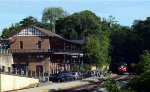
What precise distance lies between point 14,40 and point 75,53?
15866 millimetres

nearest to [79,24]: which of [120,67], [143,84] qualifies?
[120,67]

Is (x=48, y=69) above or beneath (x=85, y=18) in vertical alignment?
beneath

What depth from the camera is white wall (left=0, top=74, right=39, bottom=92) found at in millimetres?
59219

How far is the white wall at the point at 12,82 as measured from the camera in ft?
194

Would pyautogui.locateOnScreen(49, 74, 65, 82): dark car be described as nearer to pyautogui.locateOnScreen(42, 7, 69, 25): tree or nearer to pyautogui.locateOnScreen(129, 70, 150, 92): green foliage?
pyautogui.locateOnScreen(129, 70, 150, 92): green foliage

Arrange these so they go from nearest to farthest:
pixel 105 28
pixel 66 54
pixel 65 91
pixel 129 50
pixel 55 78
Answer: pixel 65 91 → pixel 55 78 → pixel 66 54 → pixel 129 50 → pixel 105 28

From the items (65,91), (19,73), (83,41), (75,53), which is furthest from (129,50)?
(65,91)

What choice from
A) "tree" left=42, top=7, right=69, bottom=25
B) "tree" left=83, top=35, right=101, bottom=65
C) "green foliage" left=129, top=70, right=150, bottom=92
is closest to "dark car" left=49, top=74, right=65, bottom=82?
"tree" left=83, top=35, right=101, bottom=65

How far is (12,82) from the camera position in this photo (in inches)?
2438

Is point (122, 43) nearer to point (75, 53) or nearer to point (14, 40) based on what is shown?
point (75, 53)

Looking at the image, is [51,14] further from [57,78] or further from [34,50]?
[57,78]

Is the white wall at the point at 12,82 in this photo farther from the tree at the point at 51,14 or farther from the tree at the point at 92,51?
the tree at the point at 51,14

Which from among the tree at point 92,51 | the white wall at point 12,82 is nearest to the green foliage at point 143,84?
the white wall at point 12,82

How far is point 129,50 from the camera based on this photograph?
125000mm
